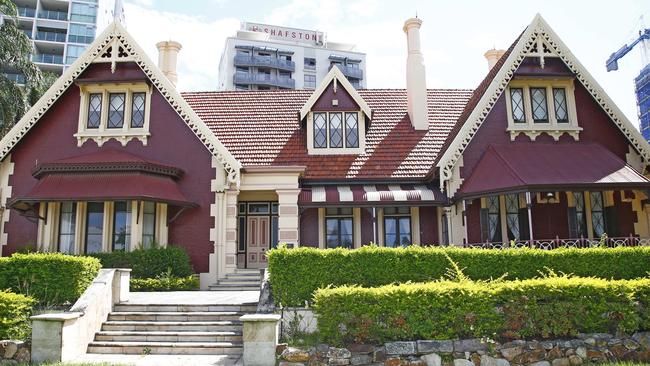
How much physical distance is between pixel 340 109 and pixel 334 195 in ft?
13.7

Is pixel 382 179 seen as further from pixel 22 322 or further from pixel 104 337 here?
pixel 22 322

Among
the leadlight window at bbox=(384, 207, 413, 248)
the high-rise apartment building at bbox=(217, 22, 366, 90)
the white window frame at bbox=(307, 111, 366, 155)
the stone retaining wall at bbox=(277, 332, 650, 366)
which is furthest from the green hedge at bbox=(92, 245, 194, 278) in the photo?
the high-rise apartment building at bbox=(217, 22, 366, 90)

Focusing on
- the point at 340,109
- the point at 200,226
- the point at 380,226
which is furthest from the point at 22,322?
the point at 340,109

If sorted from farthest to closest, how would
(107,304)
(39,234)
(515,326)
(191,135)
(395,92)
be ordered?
1. (395,92)
2. (191,135)
3. (39,234)
4. (107,304)
5. (515,326)

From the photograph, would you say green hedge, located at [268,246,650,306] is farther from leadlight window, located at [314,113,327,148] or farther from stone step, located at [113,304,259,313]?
leadlight window, located at [314,113,327,148]

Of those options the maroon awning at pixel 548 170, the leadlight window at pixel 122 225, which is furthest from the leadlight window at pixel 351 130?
the leadlight window at pixel 122 225

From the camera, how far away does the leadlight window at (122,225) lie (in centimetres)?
1766

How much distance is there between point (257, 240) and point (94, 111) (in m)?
8.03

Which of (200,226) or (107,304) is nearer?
(107,304)

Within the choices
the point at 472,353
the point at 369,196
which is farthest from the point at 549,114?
the point at 472,353

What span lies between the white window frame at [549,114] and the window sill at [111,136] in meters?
13.8

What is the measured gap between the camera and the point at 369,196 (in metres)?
17.9

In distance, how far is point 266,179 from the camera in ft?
60.3

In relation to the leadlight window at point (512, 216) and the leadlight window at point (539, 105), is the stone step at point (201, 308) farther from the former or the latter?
the leadlight window at point (539, 105)
